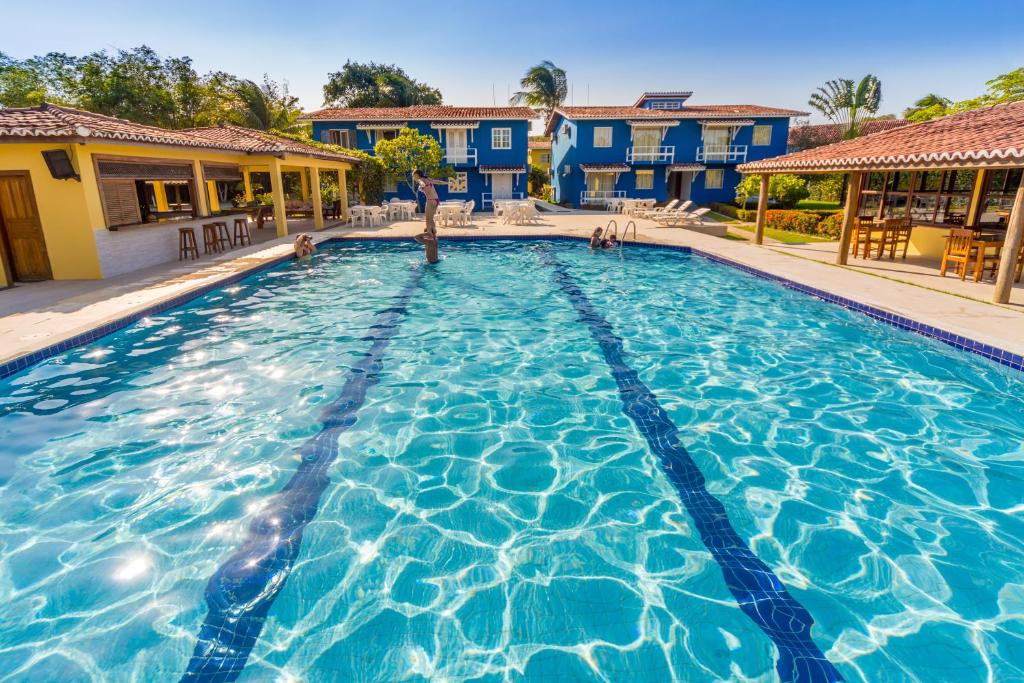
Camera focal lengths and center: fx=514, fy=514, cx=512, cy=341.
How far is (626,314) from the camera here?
31.7 ft

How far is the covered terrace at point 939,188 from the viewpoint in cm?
863

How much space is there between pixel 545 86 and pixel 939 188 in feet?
115

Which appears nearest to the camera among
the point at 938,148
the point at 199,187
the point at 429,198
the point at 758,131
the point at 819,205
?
the point at 938,148

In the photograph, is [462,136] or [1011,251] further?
[462,136]

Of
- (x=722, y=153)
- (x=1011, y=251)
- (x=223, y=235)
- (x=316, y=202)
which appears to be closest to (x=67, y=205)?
(x=223, y=235)

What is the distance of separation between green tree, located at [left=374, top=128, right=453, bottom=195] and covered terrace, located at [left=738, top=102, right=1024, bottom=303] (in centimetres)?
1697

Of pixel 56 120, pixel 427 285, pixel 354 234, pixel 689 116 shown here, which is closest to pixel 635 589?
pixel 427 285

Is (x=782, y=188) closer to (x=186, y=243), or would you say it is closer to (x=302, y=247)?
(x=302, y=247)

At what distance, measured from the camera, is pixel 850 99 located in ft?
147

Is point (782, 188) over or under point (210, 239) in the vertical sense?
over

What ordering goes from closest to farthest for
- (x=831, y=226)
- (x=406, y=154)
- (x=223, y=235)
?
(x=223, y=235), (x=831, y=226), (x=406, y=154)

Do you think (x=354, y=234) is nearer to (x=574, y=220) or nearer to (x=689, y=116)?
(x=574, y=220)

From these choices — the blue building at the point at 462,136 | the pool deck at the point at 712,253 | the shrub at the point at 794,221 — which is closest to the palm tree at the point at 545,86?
the blue building at the point at 462,136

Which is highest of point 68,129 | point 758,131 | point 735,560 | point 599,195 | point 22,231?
point 758,131
